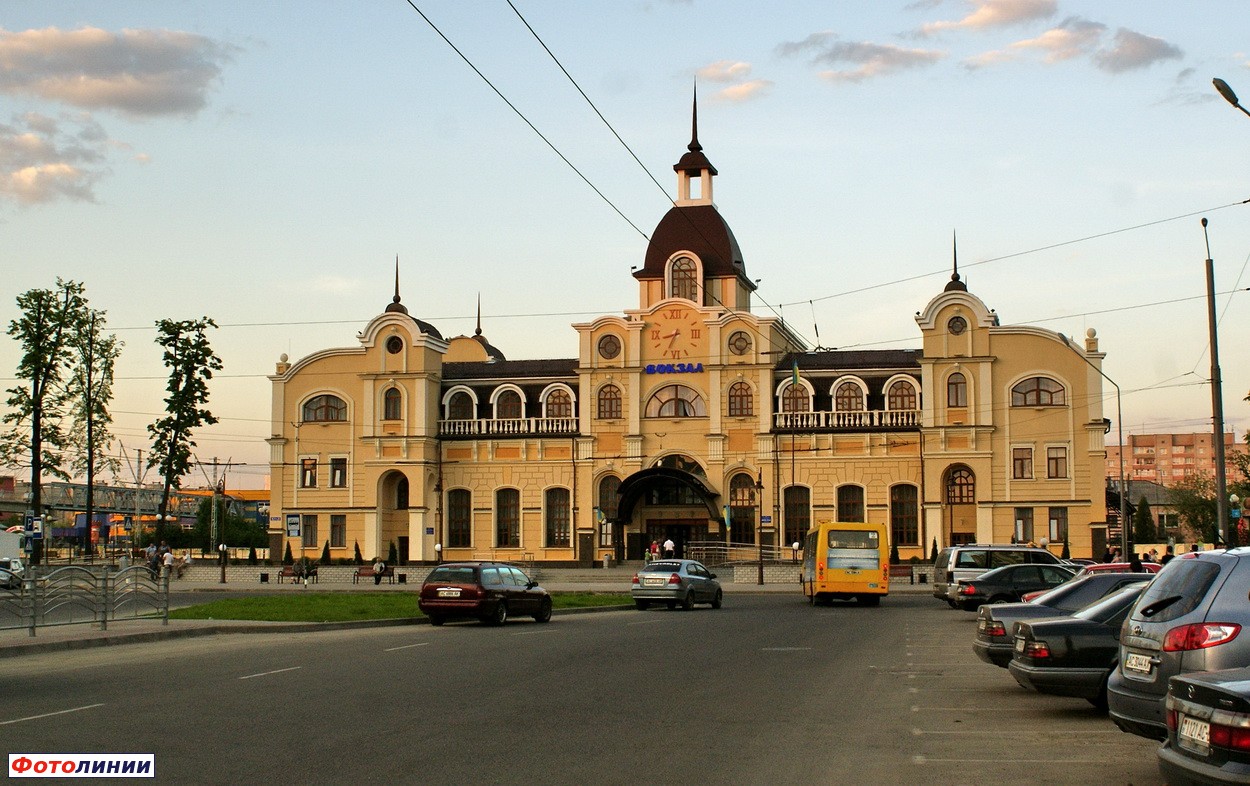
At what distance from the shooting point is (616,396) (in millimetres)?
71750

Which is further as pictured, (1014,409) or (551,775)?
(1014,409)

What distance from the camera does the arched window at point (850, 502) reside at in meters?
68.4

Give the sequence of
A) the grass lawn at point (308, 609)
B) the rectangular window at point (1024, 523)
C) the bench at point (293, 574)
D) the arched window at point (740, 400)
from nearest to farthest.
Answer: the grass lawn at point (308, 609) → the bench at point (293, 574) → the rectangular window at point (1024, 523) → the arched window at point (740, 400)

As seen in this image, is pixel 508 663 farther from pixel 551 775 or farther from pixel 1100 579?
pixel 551 775

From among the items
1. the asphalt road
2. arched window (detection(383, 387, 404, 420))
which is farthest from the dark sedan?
arched window (detection(383, 387, 404, 420))

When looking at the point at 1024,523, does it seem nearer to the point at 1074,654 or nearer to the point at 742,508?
the point at 742,508

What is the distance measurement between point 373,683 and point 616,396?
55.1 m

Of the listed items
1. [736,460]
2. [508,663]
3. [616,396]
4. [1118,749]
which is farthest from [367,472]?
[1118,749]

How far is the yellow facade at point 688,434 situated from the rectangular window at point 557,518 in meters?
0.10

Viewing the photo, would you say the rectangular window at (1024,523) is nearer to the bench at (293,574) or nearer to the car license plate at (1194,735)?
the bench at (293,574)

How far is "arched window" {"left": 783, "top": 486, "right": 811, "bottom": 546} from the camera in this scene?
68625mm

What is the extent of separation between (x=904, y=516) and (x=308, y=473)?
104ft

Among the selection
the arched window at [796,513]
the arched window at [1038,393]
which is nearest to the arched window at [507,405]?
the arched window at [796,513]

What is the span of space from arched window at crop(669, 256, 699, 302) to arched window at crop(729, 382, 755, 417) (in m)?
6.30
